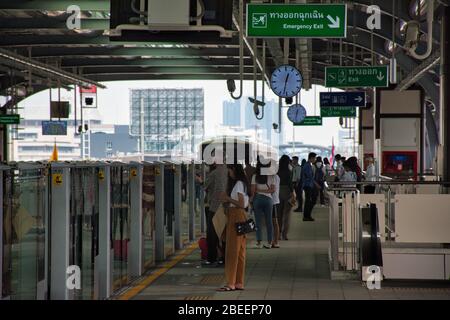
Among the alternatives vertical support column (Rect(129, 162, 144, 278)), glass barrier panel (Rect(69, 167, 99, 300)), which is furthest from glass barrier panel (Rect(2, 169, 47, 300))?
vertical support column (Rect(129, 162, 144, 278))

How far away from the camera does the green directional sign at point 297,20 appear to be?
1428cm

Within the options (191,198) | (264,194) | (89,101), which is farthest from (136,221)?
(89,101)

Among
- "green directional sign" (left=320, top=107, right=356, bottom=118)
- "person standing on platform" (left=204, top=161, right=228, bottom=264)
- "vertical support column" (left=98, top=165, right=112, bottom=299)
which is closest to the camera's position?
"vertical support column" (left=98, top=165, right=112, bottom=299)

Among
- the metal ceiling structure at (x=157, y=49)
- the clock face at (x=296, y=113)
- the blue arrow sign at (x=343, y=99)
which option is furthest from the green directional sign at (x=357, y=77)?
the clock face at (x=296, y=113)

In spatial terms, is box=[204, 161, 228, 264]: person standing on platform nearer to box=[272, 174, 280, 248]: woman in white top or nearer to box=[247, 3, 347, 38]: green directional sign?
box=[247, 3, 347, 38]: green directional sign

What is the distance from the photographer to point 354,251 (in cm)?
1295

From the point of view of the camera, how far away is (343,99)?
99.2ft

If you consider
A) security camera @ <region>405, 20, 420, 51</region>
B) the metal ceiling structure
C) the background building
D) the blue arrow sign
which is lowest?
the background building

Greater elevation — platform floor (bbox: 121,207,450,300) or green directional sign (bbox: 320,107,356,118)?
green directional sign (bbox: 320,107,356,118)

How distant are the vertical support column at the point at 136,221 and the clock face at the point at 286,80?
11.2m

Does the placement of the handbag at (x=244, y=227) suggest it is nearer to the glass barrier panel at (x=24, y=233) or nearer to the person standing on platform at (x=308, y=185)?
the glass barrier panel at (x=24, y=233)

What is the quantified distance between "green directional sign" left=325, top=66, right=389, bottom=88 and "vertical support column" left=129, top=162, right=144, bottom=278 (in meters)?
9.56

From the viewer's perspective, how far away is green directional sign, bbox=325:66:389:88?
70.5 feet
